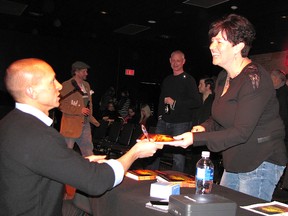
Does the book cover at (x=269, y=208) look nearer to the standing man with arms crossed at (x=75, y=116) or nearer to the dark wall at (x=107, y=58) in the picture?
the standing man with arms crossed at (x=75, y=116)

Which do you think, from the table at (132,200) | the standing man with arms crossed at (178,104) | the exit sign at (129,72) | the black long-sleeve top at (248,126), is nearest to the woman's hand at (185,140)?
the black long-sleeve top at (248,126)

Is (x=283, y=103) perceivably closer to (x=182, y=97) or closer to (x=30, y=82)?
(x=182, y=97)

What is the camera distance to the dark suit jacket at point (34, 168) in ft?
4.92

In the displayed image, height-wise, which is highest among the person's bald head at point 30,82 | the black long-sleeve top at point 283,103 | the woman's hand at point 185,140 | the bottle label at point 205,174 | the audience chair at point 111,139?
the black long-sleeve top at point 283,103

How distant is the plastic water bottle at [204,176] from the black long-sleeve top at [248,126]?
7.0 inches

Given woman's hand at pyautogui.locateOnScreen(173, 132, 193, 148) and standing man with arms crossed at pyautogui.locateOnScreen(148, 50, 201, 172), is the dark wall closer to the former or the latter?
standing man with arms crossed at pyautogui.locateOnScreen(148, 50, 201, 172)

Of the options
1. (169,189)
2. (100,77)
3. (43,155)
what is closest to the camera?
(43,155)

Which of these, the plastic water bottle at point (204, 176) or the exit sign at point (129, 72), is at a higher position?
the exit sign at point (129, 72)

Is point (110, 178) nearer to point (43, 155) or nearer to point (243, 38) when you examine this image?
point (43, 155)

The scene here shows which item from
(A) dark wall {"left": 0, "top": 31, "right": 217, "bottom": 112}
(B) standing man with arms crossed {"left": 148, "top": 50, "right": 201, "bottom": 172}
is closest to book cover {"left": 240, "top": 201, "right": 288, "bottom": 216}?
(B) standing man with arms crossed {"left": 148, "top": 50, "right": 201, "bottom": 172}

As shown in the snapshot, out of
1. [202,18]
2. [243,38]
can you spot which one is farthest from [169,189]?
[202,18]

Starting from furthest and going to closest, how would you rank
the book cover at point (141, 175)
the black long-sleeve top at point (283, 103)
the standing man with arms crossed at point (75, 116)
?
1. the standing man with arms crossed at point (75, 116)
2. the black long-sleeve top at point (283, 103)
3. the book cover at point (141, 175)

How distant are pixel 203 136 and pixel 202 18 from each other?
23.2 feet

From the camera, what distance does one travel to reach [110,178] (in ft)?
5.54
